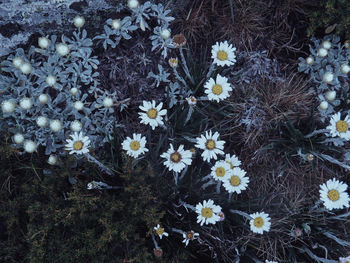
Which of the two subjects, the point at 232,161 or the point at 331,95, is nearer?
the point at 232,161

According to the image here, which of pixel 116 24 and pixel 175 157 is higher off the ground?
pixel 116 24

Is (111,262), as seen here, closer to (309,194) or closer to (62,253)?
(62,253)

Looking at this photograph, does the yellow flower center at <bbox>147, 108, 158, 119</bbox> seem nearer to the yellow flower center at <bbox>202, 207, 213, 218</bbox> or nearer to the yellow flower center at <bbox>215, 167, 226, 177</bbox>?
the yellow flower center at <bbox>215, 167, 226, 177</bbox>

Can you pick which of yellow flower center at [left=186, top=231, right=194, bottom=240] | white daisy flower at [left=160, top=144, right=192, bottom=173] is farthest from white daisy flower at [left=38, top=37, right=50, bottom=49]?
yellow flower center at [left=186, top=231, right=194, bottom=240]

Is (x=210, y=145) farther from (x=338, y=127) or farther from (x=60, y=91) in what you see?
(x=60, y=91)

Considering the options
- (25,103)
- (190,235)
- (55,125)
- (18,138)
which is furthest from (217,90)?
Answer: (18,138)

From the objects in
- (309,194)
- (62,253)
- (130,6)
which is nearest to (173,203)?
(62,253)

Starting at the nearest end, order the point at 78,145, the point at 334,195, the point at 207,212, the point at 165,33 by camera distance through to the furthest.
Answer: the point at 78,145 < the point at 207,212 < the point at 334,195 < the point at 165,33
